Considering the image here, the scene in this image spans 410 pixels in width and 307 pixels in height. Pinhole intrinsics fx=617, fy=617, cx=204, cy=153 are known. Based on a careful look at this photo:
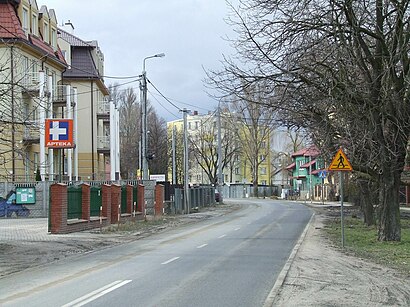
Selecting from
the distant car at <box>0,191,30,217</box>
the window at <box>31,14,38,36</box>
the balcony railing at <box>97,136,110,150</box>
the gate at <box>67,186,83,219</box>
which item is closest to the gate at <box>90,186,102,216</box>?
the gate at <box>67,186,83,219</box>

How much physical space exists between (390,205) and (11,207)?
24563 mm

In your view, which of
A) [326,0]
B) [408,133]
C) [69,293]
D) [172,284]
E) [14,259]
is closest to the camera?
[69,293]

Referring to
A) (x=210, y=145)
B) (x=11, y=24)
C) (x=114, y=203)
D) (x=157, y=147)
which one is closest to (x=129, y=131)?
(x=157, y=147)

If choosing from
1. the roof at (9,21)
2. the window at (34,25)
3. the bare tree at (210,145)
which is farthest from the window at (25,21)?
the bare tree at (210,145)

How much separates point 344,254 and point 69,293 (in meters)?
9.01

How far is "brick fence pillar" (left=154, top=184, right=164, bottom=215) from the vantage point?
3921 centimetres

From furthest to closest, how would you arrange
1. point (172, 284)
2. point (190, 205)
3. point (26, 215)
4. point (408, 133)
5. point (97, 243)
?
point (190, 205) → point (26, 215) → point (97, 243) → point (408, 133) → point (172, 284)

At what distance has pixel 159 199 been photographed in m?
39.9

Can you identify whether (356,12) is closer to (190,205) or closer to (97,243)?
(97,243)

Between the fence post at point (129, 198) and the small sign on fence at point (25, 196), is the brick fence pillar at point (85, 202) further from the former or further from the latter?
the small sign on fence at point (25, 196)

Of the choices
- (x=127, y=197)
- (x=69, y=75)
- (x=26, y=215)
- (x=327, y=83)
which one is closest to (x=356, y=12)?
(x=327, y=83)

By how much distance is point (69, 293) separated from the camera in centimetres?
1065

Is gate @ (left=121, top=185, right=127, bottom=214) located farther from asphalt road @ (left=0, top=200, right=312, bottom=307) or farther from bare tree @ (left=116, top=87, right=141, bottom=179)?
bare tree @ (left=116, top=87, right=141, bottom=179)

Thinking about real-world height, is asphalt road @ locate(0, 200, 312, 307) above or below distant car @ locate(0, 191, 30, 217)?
below
